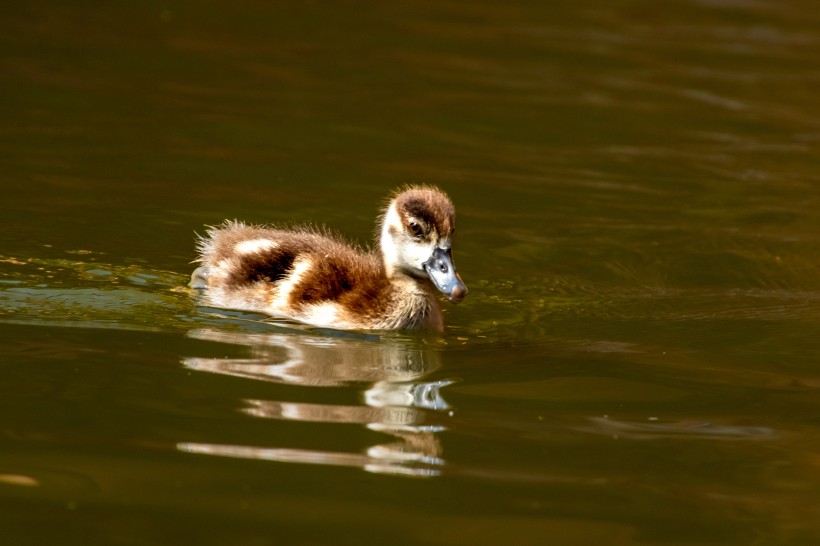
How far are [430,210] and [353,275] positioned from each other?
553 mm

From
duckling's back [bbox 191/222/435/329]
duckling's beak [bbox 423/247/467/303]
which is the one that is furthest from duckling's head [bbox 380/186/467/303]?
duckling's back [bbox 191/222/435/329]

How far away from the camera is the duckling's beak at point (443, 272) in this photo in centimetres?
629

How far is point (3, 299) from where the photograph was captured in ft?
Result: 21.0

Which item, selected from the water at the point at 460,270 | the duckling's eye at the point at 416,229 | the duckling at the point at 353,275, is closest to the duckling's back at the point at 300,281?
the duckling at the point at 353,275

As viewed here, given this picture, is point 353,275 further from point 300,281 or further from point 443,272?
point 443,272

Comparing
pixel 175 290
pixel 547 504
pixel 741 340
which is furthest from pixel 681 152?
pixel 547 504

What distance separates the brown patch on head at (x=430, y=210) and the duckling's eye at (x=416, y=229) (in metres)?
0.04

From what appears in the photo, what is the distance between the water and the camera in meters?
4.26

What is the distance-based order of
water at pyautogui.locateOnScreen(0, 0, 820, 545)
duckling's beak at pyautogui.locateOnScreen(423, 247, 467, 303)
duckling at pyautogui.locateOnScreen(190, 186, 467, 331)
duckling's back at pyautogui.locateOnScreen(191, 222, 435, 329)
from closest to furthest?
water at pyautogui.locateOnScreen(0, 0, 820, 545) → duckling's beak at pyautogui.locateOnScreen(423, 247, 467, 303) → duckling at pyautogui.locateOnScreen(190, 186, 467, 331) → duckling's back at pyautogui.locateOnScreen(191, 222, 435, 329)

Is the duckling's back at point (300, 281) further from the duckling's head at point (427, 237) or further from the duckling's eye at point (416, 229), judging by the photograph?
the duckling's eye at point (416, 229)

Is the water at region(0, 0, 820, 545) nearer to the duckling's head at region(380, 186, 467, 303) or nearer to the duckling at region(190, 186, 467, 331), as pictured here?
the duckling at region(190, 186, 467, 331)

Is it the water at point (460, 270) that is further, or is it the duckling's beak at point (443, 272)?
the duckling's beak at point (443, 272)

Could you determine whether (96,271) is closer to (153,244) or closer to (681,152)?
(153,244)

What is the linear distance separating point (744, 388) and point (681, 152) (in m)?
5.29
